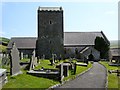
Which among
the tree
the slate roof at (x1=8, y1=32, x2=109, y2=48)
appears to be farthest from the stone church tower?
the tree

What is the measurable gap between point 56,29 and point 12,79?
39.8 metres

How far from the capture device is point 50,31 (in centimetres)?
5716

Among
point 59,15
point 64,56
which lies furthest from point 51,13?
point 64,56

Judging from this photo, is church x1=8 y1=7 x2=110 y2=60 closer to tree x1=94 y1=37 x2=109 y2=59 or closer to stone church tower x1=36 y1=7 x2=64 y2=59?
stone church tower x1=36 y1=7 x2=64 y2=59

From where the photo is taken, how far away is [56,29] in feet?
187

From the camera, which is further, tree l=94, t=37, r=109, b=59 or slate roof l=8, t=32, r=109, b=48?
slate roof l=8, t=32, r=109, b=48

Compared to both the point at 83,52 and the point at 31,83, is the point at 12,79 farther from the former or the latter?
the point at 83,52

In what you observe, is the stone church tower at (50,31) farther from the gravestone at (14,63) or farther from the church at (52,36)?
the gravestone at (14,63)

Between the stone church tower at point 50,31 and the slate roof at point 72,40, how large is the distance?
5.19m

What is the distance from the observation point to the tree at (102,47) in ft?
191

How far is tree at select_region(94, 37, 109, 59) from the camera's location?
58.2m

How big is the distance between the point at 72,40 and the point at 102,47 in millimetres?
8844

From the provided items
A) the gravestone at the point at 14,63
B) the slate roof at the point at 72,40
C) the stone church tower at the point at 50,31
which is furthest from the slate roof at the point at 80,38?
the gravestone at the point at 14,63

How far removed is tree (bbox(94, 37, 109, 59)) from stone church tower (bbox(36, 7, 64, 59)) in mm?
8583
